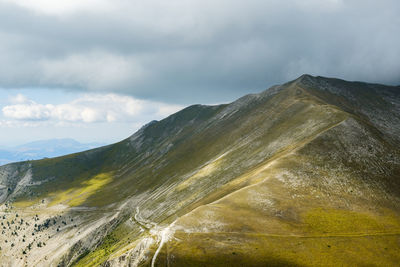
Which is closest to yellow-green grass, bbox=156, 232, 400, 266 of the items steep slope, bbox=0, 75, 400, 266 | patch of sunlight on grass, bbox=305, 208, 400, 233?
steep slope, bbox=0, 75, 400, 266

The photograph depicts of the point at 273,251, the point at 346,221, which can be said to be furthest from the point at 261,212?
the point at 346,221

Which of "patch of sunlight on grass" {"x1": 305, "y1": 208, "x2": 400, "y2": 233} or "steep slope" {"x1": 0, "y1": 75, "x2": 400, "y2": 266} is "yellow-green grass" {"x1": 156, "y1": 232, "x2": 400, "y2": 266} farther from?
"patch of sunlight on grass" {"x1": 305, "y1": 208, "x2": 400, "y2": 233}

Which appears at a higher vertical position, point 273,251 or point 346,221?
point 273,251

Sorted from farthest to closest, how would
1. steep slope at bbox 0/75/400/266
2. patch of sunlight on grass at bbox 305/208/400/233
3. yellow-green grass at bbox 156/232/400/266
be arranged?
patch of sunlight on grass at bbox 305/208/400/233, steep slope at bbox 0/75/400/266, yellow-green grass at bbox 156/232/400/266

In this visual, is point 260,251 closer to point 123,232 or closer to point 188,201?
point 188,201

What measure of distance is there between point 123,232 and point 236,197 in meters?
80.2

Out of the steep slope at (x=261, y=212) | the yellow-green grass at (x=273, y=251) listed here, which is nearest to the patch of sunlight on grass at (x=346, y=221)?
the steep slope at (x=261, y=212)

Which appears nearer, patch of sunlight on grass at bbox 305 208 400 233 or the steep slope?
the steep slope

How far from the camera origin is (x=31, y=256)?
14650cm

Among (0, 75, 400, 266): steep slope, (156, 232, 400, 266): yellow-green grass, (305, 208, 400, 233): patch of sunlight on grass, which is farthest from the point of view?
(305, 208, 400, 233): patch of sunlight on grass

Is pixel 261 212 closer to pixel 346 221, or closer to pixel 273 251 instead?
pixel 273 251

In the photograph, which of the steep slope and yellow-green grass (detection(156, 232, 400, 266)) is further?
the steep slope

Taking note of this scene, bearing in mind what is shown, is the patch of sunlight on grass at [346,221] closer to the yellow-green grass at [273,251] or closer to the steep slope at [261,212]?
the steep slope at [261,212]

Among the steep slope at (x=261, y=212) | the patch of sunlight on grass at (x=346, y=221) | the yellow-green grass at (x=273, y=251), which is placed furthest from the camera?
the patch of sunlight on grass at (x=346, y=221)
